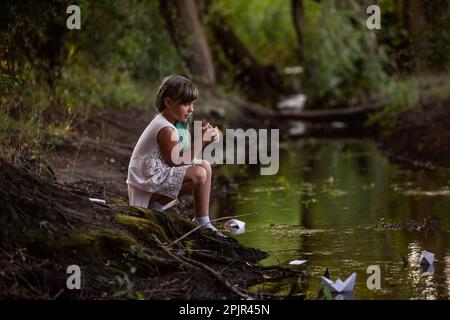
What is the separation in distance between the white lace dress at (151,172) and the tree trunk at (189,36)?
13.6m

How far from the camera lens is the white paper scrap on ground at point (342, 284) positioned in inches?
253

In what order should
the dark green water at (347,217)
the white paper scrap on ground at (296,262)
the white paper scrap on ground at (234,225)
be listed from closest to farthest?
the dark green water at (347,217) < the white paper scrap on ground at (296,262) < the white paper scrap on ground at (234,225)

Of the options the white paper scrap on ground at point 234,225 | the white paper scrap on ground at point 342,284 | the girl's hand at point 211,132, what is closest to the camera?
the white paper scrap on ground at point 342,284

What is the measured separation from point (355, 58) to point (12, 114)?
48.5ft

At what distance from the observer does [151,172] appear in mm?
8336

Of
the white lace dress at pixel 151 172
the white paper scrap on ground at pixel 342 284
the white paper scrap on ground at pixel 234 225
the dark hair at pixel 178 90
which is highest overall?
the dark hair at pixel 178 90

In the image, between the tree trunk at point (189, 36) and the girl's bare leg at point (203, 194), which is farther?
the tree trunk at point (189, 36)

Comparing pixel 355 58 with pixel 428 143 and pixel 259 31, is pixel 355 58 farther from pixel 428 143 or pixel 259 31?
pixel 259 31

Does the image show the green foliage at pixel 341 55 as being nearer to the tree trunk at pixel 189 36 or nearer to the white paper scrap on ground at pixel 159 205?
the tree trunk at pixel 189 36

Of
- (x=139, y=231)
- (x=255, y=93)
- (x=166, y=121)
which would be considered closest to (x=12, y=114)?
(x=166, y=121)

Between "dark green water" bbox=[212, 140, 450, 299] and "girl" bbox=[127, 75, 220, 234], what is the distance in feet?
2.76

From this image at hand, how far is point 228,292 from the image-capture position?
251 inches

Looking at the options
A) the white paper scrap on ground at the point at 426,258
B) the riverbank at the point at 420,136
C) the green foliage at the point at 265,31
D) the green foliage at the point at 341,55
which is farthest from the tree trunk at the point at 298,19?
the white paper scrap on ground at the point at 426,258

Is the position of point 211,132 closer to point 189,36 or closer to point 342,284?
point 342,284
